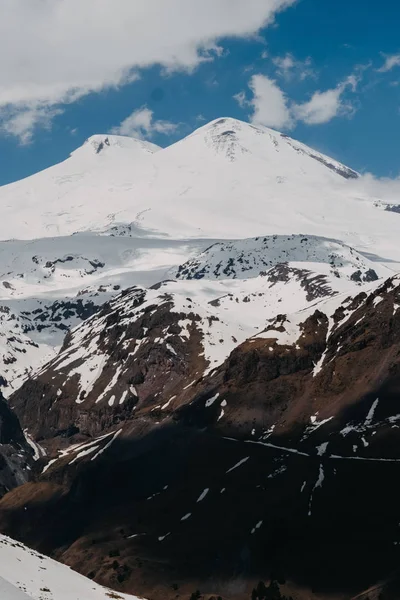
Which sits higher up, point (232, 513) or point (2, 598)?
point (2, 598)

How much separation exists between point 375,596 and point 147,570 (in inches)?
2111

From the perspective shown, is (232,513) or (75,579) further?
(232,513)

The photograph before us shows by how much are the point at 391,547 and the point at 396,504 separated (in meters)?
16.2

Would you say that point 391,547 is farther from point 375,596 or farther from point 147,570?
point 147,570

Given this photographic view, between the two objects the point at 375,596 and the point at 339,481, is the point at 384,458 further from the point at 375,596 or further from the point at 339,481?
the point at 375,596

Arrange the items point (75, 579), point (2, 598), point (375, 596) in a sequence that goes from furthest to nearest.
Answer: point (375, 596)
point (75, 579)
point (2, 598)

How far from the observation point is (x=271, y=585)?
529 ft

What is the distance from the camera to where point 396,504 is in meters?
178

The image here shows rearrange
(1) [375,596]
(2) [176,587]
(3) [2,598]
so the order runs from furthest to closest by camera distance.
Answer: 1. (2) [176,587]
2. (1) [375,596]
3. (3) [2,598]

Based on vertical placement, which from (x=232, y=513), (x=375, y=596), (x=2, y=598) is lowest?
(x=375, y=596)

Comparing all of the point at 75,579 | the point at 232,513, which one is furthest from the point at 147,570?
the point at 75,579

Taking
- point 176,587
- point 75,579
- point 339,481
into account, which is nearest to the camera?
point 75,579

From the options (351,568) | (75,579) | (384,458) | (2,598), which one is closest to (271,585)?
(351,568)

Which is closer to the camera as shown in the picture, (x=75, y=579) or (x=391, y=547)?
(x=75, y=579)
